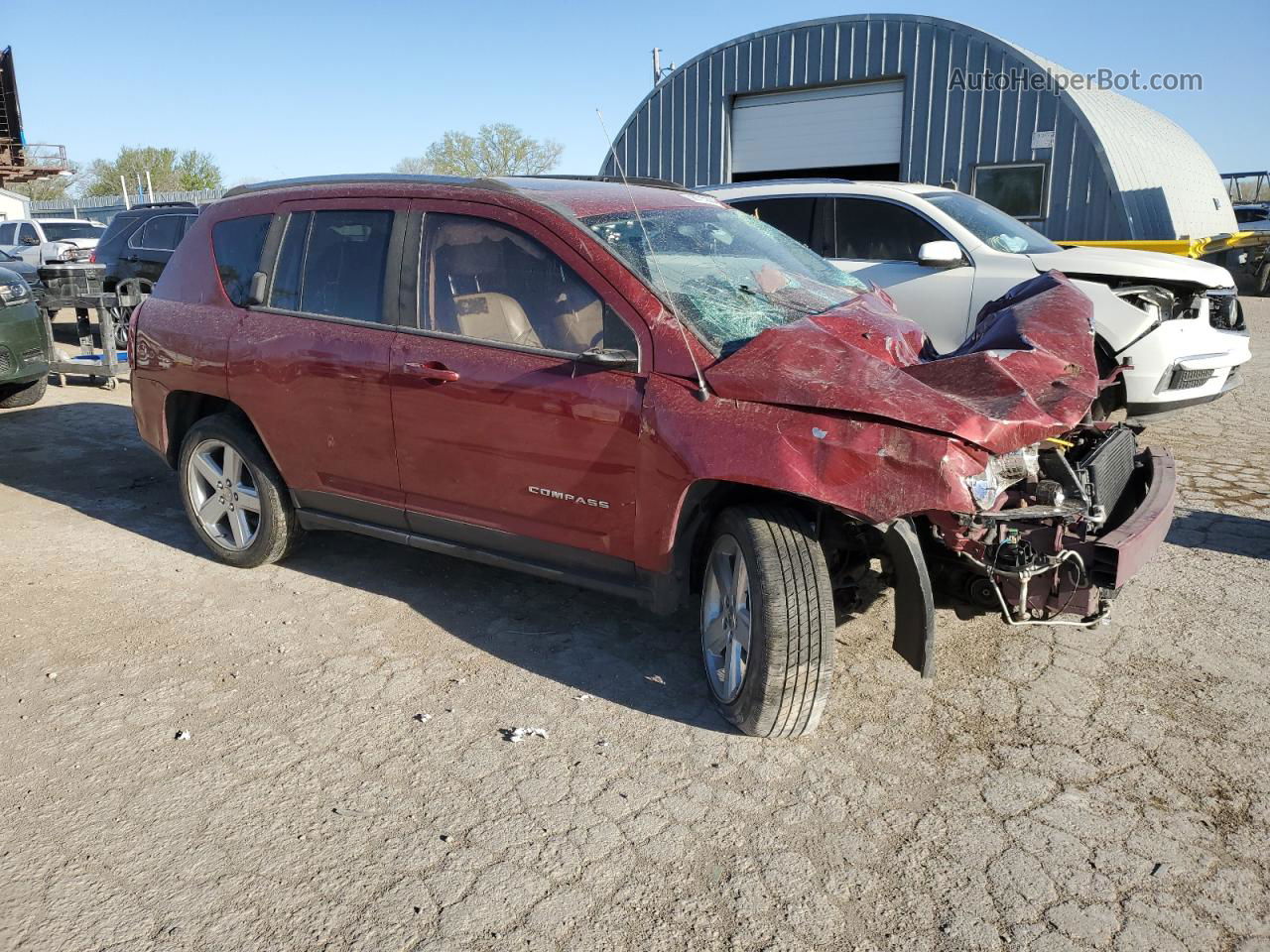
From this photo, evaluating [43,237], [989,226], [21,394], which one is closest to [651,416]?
[989,226]

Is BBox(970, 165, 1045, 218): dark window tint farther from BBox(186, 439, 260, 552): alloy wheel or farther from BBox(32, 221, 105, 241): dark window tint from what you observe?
BBox(32, 221, 105, 241): dark window tint

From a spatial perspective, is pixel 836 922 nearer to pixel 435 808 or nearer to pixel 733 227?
pixel 435 808

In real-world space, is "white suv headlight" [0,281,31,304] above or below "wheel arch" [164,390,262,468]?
above

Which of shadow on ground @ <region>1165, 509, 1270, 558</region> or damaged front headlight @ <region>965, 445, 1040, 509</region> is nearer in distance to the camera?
damaged front headlight @ <region>965, 445, 1040, 509</region>

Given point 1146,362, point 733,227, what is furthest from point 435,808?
point 1146,362

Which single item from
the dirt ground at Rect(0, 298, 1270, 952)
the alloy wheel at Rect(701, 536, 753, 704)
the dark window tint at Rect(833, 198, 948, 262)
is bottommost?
the dirt ground at Rect(0, 298, 1270, 952)

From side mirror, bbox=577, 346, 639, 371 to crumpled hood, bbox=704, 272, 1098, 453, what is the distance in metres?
0.30

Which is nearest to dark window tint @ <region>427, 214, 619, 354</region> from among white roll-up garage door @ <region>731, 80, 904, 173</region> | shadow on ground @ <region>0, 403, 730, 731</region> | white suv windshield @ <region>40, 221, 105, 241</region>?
shadow on ground @ <region>0, 403, 730, 731</region>

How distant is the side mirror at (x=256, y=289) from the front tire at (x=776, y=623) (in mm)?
2605

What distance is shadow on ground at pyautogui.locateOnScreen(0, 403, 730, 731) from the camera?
3775 millimetres

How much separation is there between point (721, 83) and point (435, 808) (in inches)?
650

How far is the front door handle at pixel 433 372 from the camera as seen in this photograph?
12.7 feet

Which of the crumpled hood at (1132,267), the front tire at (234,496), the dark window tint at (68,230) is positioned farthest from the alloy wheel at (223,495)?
the dark window tint at (68,230)

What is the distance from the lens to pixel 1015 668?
3.82 metres
